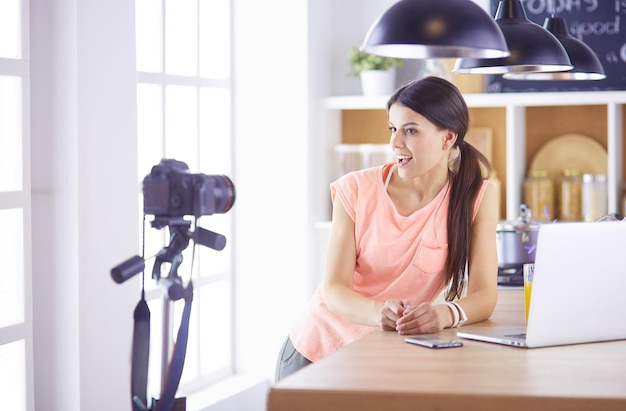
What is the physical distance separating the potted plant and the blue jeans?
1899 mm

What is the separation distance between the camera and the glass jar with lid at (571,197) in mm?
4168

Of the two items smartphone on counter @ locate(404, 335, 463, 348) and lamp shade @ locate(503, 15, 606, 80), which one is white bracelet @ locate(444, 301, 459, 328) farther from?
lamp shade @ locate(503, 15, 606, 80)

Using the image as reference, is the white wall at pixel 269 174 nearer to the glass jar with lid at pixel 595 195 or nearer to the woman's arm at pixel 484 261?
the glass jar with lid at pixel 595 195

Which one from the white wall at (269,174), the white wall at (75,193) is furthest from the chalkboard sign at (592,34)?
the white wall at (75,193)

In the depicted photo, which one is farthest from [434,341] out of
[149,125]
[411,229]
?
[149,125]

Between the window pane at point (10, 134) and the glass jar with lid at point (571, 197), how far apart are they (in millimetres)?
2435

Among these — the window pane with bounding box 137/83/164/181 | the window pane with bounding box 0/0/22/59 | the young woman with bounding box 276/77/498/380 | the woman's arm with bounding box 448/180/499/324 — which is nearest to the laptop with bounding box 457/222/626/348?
the woman's arm with bounding box 448/180/499/324

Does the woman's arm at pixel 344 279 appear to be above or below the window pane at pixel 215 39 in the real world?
below

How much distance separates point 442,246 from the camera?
254cm

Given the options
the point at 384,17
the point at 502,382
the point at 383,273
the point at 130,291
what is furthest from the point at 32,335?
the point at 502,382

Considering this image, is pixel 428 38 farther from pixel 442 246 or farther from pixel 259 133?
pixel 259 133

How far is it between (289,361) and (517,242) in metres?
0.99

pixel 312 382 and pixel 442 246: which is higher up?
pixel 442 246

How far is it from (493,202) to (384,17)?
0.69 m
